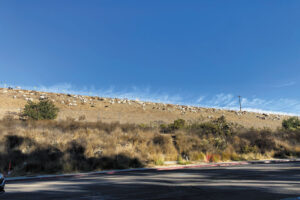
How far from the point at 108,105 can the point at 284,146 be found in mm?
39937

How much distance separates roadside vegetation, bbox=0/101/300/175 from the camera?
11.9 meters

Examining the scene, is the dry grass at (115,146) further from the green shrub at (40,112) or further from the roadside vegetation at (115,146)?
the green shrub at (40,112)

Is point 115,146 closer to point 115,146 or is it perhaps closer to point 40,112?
point 115,146

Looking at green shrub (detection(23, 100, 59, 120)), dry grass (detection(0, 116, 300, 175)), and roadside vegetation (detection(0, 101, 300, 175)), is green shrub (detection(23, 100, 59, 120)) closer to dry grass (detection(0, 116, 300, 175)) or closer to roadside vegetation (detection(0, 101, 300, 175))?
roadside vegetation (detection(0, 101, 300, 175))

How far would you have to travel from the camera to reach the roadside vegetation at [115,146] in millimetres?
11883

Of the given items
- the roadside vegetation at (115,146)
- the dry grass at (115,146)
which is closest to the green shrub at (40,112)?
the roadside vegetation at (115,146)

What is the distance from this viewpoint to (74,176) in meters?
10.1

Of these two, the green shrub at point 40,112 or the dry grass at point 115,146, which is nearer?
the dry grass at point 115,146

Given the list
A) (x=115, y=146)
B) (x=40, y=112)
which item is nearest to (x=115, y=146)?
(x=115, y=146)

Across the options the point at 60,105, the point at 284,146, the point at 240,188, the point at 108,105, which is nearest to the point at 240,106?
the point at 108,105

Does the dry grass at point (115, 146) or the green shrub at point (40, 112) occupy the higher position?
the green shrub at point (40, 112)

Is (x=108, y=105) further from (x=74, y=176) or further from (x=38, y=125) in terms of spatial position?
(x=74, y=176)

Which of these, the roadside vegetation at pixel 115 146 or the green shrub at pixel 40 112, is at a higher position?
the green shrub at pixel 40 112

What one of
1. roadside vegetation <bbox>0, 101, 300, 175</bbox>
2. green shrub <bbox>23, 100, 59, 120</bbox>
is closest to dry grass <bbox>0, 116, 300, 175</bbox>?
roadside vegetation <bbox>0, 101, 300, 175</bbox>
